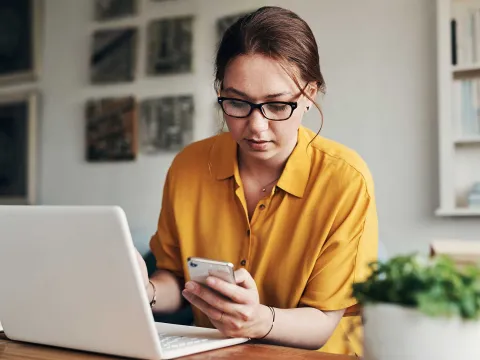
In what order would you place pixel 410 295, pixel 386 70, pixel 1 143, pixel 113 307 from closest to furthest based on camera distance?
pixel 410 295 < pixel 113 307 < pixel 386 70 < pixel 1 143

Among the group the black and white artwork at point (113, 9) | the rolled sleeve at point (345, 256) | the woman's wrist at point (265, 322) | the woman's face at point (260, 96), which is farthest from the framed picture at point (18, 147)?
the woman's wrist at point (265, 322)

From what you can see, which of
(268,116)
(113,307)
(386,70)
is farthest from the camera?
(386,70)

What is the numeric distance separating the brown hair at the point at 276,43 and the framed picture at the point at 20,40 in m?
2.26

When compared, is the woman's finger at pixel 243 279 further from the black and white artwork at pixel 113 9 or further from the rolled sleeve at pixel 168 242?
the black and white artwork at pixel 113 9

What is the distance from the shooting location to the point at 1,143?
3.53 metres

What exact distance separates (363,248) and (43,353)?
706mm

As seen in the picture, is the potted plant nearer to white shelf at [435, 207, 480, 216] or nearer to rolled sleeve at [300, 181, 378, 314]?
rolled sleeve at [300, 181, 378, 314]

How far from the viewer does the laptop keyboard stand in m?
1.02

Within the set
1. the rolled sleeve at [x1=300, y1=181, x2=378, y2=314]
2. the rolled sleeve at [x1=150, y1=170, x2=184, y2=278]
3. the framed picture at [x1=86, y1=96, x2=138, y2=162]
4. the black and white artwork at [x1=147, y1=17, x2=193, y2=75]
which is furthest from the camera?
the framed picture at [x1=86, y1=96, x2=138, y2=162]

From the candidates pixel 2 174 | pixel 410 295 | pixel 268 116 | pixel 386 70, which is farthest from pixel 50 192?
pixel 410 295

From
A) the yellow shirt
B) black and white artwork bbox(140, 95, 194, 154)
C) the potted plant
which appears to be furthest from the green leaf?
black and white artwork bbox(140, 95, 194, 154)

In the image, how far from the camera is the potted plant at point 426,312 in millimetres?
663

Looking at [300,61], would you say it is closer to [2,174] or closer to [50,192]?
[50,192]

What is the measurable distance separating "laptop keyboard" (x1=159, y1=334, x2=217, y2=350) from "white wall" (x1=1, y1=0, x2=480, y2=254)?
1271 mm
